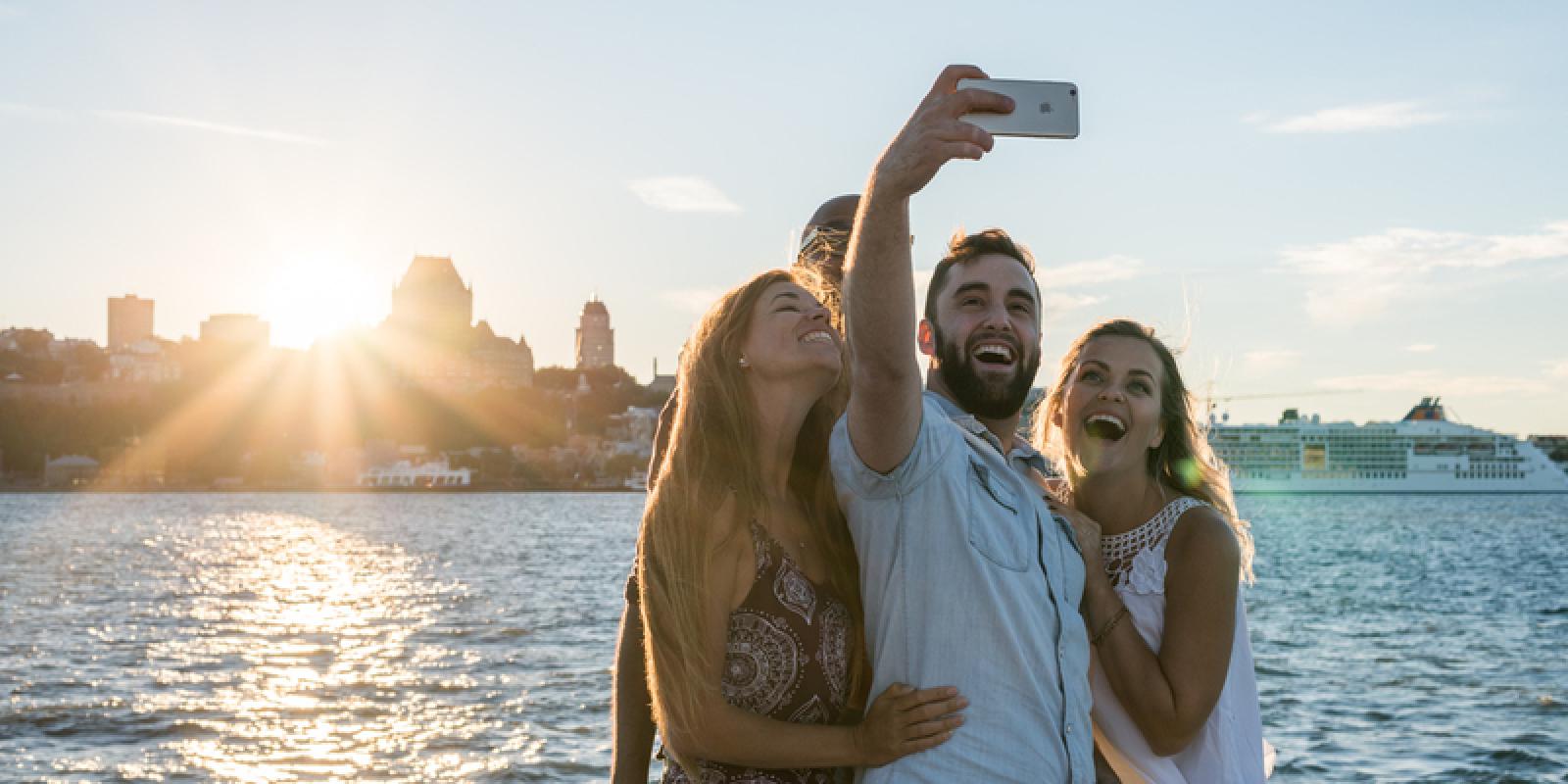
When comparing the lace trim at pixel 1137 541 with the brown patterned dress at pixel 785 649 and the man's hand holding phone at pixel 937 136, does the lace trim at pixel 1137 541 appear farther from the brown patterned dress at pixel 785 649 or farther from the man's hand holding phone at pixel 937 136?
the man's hand holding phone at pixel 937 136

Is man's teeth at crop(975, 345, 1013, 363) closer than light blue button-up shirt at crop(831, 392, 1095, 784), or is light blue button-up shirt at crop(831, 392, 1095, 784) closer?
light blue button-up shirt at crop(831, 392, 1095, 784)

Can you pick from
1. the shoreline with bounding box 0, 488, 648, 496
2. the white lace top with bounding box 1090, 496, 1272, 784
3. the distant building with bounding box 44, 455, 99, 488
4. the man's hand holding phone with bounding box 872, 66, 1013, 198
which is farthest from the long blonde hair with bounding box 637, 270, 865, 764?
the distant building with bounding box 44, 455, 99, 488

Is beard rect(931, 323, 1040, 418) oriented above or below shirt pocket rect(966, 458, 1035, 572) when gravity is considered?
above

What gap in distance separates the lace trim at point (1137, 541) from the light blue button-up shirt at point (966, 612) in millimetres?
650

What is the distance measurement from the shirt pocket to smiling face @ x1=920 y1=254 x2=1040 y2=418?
0.50m

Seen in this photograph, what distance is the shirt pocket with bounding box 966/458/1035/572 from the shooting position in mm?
2816

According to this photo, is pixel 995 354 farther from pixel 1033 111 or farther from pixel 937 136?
pixel 937 136

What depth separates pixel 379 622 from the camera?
986 inches

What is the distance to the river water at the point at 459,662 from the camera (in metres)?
12.5

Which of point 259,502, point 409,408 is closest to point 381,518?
point 259,502

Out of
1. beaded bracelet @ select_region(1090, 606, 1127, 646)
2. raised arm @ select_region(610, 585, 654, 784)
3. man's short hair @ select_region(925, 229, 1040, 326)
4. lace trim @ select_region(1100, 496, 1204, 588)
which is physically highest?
man's short hair @ select_region(925, 229, 1040, 326)

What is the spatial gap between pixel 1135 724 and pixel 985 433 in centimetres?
78

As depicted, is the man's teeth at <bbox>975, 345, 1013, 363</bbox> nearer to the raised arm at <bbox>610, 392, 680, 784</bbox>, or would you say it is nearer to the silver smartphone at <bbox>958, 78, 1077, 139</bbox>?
the raised arm at <bbox>610, 392, 680, 784</bbox>

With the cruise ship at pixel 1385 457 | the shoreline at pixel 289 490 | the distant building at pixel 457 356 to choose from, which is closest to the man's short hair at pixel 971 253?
the cruise ship at pixel 1385 457
